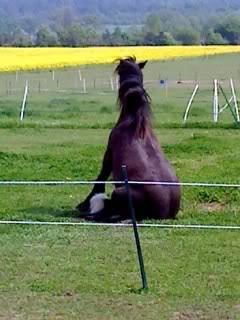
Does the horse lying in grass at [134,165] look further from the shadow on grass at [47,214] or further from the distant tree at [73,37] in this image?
the distant tree at [73,37]

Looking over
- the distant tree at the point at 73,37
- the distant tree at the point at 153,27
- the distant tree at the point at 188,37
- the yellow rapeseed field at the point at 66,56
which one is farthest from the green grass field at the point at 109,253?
the distant tree at the point at 153,27

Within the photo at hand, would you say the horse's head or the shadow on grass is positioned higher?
the horse's head

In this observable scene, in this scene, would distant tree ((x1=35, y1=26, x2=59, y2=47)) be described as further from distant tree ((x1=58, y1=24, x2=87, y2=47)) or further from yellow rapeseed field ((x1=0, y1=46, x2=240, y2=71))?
yellow rapeseed field ((x1=0, y1=46, x2=240, y2=71))

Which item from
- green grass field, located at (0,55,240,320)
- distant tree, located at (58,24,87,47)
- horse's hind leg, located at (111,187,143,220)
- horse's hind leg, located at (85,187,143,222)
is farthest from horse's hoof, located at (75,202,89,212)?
distant tree, located at (58,24,87,47)

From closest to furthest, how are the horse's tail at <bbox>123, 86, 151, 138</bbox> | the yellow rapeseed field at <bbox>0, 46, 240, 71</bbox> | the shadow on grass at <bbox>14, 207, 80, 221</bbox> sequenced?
1. the shadow on grass at <bbox>14, 207, 80, 221</bbox>
2. the horse's tail at <bbox>123, 86, 151, 138</bbox>
3. the yellow rapeseed field at <bbox>0, 46, 240, 71</bbox>

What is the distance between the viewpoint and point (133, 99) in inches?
502

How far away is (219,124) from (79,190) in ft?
38.6

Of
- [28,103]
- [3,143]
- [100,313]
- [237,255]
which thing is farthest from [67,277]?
[28,103]

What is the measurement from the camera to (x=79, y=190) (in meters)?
14.8

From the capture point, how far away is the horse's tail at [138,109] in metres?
12.7

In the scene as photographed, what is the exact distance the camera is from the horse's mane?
12727mm

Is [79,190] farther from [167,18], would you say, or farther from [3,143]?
[167,18]

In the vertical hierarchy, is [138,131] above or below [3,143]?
above

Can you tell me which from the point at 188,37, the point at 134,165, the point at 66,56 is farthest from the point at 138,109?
the point at 188,37
